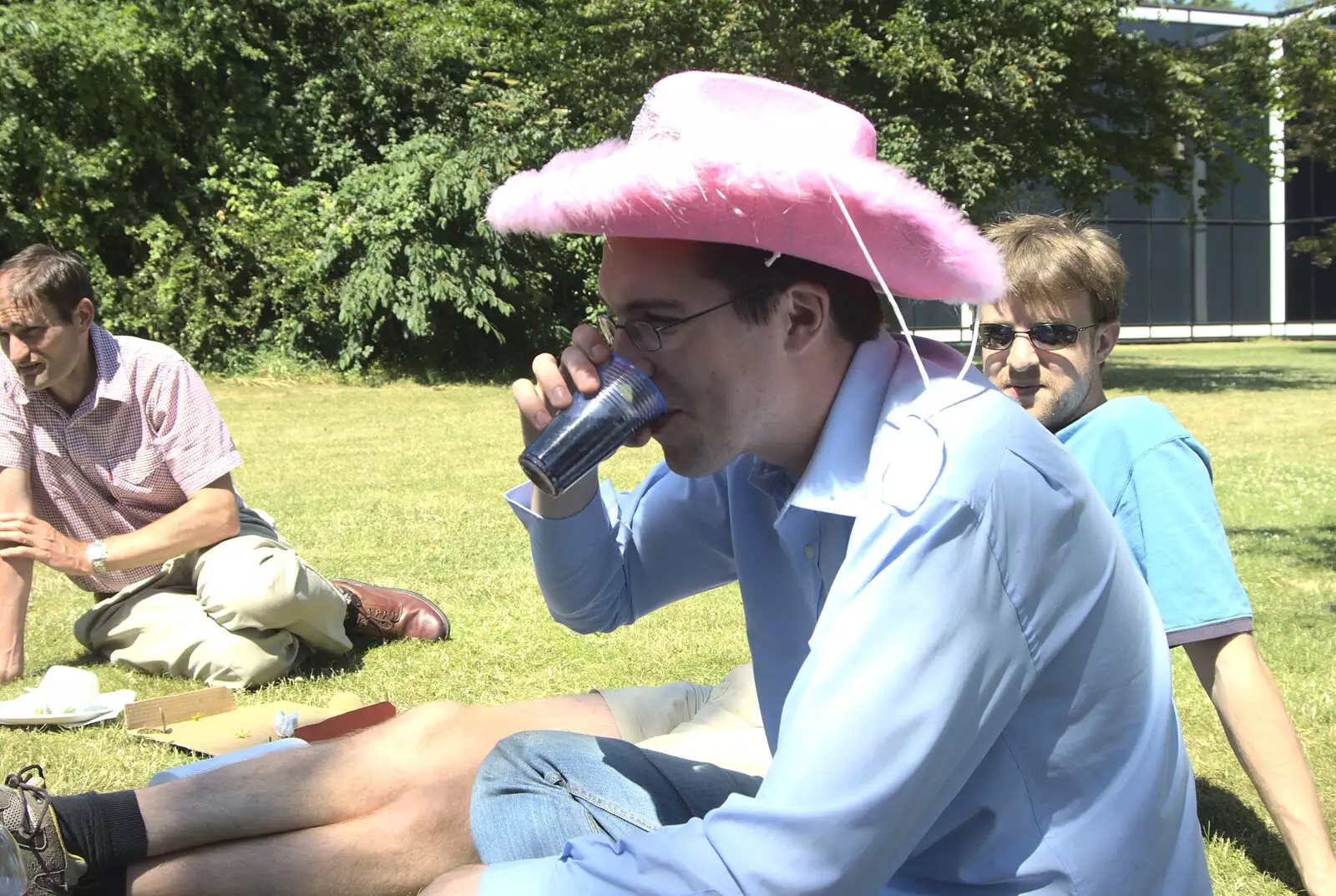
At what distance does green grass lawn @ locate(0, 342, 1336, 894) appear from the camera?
13.4 ft

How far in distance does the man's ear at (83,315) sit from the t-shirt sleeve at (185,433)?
13.0 inches

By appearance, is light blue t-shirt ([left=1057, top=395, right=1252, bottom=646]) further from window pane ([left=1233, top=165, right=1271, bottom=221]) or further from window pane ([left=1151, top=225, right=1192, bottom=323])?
window pane ([left=1233, top=165, right=1271, bottom=221])

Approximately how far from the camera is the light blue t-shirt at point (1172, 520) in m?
3.03

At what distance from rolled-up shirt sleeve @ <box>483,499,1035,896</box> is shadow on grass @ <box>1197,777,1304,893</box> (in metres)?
2.20

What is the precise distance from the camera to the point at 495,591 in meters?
6.57

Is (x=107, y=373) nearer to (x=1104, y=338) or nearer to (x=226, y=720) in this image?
(x=226, y=720)

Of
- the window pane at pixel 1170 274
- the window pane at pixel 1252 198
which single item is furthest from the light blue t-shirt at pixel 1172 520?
the window pane at pixel 1252 198

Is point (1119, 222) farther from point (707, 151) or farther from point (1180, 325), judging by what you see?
point (707, 151)

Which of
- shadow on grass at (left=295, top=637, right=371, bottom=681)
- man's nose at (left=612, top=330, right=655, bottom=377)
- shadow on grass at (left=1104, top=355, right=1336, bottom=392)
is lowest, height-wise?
shadow on grass at (left=1104, top=355, right=1336, bottom=392)

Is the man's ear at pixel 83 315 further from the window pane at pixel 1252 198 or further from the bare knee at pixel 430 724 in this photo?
the window pane at pixel 1252 198

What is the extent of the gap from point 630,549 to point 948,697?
118 cm

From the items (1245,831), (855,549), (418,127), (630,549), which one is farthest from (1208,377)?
(855,549)

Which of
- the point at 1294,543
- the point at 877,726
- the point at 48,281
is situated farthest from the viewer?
the point at 1294,543

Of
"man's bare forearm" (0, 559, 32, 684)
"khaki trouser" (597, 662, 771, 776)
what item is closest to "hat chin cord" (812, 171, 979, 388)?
"khaki trouser" (597, 662, 771, 776)
